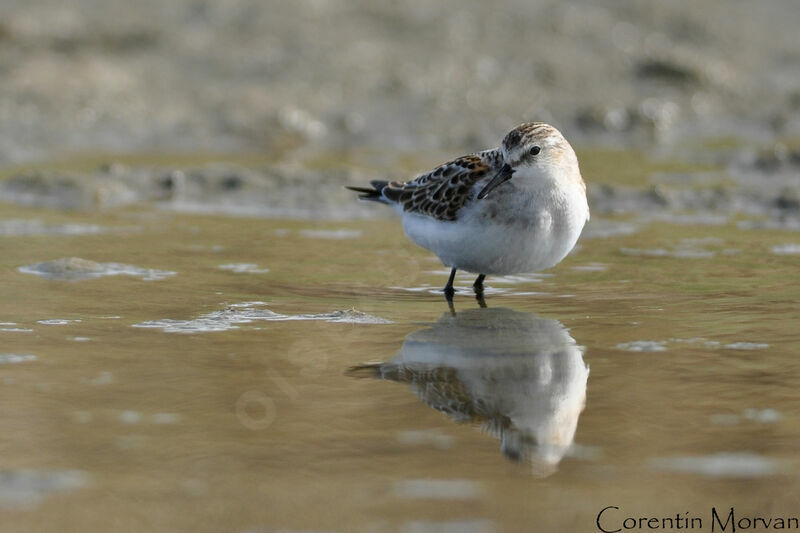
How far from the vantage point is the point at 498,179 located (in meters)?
7.55

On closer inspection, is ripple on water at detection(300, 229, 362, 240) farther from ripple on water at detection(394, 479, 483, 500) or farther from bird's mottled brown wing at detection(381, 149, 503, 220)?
ripple on water at detection(394, 479, 483, 500)

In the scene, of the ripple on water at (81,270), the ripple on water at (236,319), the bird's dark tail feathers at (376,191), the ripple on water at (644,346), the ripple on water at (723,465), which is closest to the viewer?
the ripple on water at (723,465)

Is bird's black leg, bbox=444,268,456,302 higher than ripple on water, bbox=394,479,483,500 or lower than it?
higher

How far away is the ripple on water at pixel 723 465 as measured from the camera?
432 cm

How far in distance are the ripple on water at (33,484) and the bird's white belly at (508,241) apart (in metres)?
3.79

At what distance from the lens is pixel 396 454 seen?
452 cm

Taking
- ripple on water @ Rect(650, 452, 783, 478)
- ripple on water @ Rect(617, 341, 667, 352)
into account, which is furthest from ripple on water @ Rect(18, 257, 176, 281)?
ripple on water @ Rect(650, 452, 783, 478)

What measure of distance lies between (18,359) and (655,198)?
7142 mm

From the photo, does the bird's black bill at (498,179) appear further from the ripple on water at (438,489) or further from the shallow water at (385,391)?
the ripple on water at (438,489)

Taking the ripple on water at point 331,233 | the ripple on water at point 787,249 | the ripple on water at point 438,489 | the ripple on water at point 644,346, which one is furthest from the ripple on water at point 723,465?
the ripple on water at point 331,233

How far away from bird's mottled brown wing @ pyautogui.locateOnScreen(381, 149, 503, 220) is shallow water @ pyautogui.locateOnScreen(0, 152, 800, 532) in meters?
0.53

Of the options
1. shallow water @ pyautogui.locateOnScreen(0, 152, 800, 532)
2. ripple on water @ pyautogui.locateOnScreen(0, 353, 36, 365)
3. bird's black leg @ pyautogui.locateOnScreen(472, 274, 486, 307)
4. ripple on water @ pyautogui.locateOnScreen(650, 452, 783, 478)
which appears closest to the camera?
shallow water @ pyautogui.locateOnScreen(0, 152, 800, 532)

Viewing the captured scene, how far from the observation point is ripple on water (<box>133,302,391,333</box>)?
6645 mm

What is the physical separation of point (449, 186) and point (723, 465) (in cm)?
414
